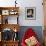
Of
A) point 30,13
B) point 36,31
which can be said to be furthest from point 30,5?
point 36,31

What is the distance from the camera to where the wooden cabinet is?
591 centimetres

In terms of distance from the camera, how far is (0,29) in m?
6.02

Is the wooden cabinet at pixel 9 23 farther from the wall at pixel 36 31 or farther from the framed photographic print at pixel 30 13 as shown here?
the framed photographic print at pixel 30 13

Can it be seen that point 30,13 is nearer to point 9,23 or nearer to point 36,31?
point 36,31

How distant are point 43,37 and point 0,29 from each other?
1.67m

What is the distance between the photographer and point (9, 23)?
609 centimetres

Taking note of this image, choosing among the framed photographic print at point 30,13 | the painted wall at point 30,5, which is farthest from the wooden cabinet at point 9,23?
the framed photographic print at point 30,13

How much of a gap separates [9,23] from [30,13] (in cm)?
91

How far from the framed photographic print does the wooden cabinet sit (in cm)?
39

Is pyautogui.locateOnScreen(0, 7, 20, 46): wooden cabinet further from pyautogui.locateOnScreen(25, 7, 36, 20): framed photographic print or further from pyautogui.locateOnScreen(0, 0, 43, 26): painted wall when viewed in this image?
pyautogui.locateOnScreen(25, 7, 36, 20): framed photographic print

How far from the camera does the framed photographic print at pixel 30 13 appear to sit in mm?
6074

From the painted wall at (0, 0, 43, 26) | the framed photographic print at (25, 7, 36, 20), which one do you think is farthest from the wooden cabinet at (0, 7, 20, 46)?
the framed photographic print at (25, 7, 36, 20)

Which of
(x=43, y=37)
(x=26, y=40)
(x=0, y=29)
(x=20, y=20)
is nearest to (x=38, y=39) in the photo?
(x=43, y=37)

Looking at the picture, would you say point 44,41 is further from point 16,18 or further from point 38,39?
point 16,18
